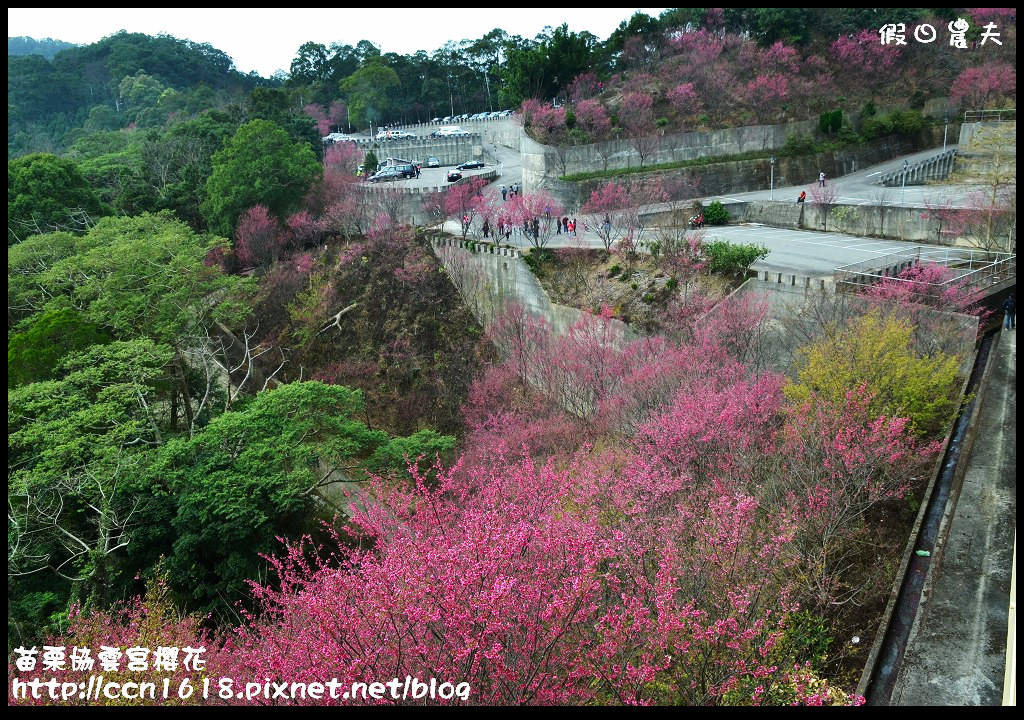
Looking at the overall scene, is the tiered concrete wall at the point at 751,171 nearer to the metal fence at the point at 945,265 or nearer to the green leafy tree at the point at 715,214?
the green leafy tree at the point at 715,214

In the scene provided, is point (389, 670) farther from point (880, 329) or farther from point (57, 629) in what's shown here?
point (880, 329)

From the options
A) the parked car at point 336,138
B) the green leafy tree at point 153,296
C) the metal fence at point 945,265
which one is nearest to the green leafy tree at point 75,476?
the green leafy tree at point 153,296

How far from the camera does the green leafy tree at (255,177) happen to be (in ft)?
111

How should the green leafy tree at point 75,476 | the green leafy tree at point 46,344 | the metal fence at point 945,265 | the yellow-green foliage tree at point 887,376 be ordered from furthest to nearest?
the green leafy tree at point 46,344
the metal fence at point 945,265
the green leafy tree at point 75,476
the yellow-green foliage tree at point 887,376

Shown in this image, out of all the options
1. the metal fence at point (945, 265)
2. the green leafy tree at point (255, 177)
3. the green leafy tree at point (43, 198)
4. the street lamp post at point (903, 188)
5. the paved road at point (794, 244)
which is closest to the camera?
the metal fence at point (945, 265)

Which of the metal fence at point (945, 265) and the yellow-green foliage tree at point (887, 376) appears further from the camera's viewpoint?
the metal fence at point (945, 265)

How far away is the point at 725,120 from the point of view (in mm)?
35344

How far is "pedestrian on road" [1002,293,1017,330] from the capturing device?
714 inches

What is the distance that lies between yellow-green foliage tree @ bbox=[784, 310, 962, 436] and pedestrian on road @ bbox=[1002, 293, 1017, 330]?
5.49m

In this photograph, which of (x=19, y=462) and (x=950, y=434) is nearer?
(x=950, y=434)

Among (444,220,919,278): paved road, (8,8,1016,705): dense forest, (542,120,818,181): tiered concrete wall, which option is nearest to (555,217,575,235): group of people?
(444,220,919,278): paved road

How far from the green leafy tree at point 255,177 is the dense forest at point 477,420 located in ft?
0.46
